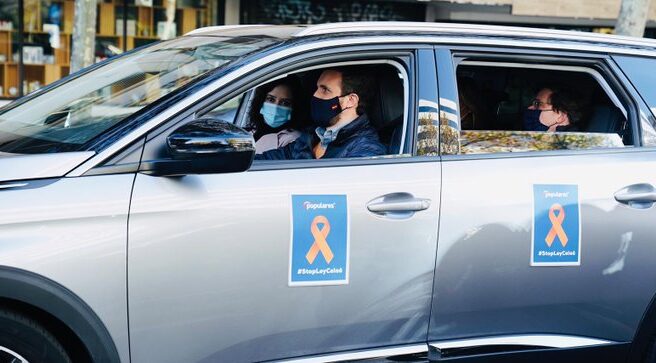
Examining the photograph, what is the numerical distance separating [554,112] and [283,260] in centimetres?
190

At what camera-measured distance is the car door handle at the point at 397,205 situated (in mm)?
3186

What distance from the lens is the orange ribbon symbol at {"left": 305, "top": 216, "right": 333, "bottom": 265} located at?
10.1ft

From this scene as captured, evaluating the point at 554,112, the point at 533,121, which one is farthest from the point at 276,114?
the point at 554,112

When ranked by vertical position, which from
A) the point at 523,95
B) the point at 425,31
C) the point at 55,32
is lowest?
the point at 523,95

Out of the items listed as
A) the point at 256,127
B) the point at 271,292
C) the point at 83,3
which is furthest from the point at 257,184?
the point at 83,3

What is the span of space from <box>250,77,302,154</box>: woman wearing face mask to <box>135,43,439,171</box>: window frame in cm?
84

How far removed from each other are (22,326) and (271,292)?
844 mm

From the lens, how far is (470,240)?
3330 mm

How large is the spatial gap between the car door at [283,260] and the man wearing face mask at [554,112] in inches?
42.9

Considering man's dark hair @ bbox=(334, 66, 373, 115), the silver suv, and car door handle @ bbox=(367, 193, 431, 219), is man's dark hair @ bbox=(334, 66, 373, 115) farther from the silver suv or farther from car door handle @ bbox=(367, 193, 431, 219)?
car door handle @ bbox=(367, 193, 431, 219)

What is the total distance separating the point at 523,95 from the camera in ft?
14.9

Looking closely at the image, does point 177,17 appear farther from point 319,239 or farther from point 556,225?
point 319,239

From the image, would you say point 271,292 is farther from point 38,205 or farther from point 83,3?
point 83,3

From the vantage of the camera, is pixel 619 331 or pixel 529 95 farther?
pixel 529 95
